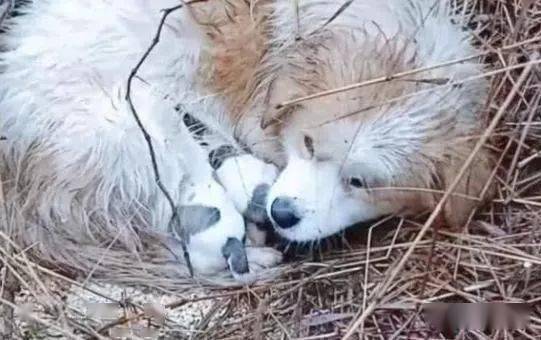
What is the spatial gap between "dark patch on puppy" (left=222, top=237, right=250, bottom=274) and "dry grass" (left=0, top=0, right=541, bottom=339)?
2.2 inches

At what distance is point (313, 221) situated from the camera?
9.23 ft

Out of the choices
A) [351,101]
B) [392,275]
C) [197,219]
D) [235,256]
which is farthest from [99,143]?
[392,275]

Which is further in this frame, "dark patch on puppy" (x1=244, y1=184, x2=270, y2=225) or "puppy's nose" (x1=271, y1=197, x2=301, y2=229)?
"dark patch on puppy" (x1=244, y1=184, x2=270, y2=225)

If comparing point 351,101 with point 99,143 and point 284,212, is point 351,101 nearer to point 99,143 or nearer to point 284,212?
point 284,212

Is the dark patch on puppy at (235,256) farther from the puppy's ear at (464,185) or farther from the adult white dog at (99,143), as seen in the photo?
the puppy's ear at (464,185)

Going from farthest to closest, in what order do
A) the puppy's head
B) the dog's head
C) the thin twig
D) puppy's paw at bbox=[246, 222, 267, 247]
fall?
puppy's paw at bbox=[246, 222, 267, 247] < the puppy's head < the dog's head < the thin twig

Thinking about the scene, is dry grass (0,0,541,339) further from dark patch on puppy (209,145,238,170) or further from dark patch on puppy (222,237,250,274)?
dark patch on puppy (209,145,238,170)

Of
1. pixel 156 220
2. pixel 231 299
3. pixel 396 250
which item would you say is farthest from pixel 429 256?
pixel 156 220

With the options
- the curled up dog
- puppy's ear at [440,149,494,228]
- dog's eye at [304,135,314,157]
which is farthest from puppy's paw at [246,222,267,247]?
puppy's ear at [440,149,494,228]

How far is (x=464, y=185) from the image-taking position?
2.76m

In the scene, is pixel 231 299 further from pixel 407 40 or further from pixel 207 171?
pixel 407 40

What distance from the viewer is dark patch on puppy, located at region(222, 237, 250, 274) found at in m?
2.83

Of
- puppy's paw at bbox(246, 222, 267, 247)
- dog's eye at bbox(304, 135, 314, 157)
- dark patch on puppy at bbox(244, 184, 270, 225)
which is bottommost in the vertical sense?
puppy's paw at bbox(246, 222, 267, 247)

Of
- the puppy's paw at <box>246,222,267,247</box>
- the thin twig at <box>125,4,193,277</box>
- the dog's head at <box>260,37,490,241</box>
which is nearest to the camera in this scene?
the thin twig at <box>125,4,193,277</box>
